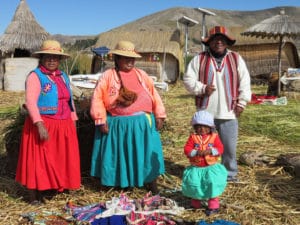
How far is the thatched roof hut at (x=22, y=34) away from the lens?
15.0 m

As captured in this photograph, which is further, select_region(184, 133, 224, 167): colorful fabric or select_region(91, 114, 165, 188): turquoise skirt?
select_region(91, 114, 165, 188): turquoise skirt

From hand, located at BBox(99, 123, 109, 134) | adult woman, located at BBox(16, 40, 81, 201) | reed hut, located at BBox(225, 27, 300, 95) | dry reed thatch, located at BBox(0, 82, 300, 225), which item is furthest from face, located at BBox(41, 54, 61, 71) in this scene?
reed hut, located at BBox(225, 27, 300, 95)

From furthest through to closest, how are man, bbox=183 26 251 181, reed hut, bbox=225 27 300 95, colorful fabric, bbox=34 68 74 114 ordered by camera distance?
1. reed hut, bbox=225 27 300 95
2. man, bbox=183 26 251 181
3. colorful fabric, bbox=34 68 74 114

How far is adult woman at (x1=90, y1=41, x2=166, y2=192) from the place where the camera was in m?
4.27

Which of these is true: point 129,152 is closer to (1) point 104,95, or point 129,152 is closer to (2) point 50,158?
(1) point 104,95

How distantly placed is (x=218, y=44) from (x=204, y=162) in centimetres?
124

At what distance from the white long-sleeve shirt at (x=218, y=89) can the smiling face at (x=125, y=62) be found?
601 mm

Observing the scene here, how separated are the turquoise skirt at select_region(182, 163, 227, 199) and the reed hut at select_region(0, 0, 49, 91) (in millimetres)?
11942

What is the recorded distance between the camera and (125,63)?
428 cm

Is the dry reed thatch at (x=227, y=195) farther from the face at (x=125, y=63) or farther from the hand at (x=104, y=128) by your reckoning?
the face at (x=125, y=63)

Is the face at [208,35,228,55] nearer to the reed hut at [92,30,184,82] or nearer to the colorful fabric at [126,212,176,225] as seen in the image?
the colorful fabric at [126,212,176,225]

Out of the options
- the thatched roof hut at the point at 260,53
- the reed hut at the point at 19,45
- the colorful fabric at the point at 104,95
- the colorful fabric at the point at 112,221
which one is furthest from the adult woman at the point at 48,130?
the thatched roof hut at the point at 260,53

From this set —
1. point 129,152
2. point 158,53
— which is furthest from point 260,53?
point 129,152

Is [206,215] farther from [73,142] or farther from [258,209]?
[73,142]
